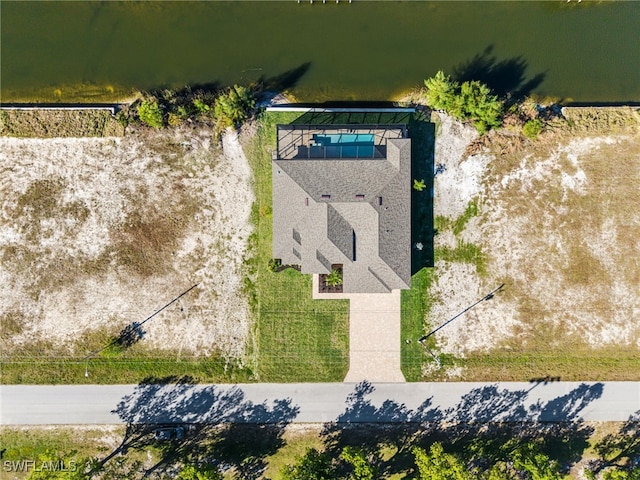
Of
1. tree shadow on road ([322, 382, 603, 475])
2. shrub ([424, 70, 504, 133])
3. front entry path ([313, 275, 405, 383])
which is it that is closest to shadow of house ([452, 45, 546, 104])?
shrub ([424, 70, 504, 133])

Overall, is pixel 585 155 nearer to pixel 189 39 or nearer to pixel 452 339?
pixel 452 339

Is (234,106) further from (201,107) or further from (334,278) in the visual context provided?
(334,278)

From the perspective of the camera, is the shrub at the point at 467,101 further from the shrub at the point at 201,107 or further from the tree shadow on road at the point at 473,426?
Answer: the tree shadow on road at the point at 473,426

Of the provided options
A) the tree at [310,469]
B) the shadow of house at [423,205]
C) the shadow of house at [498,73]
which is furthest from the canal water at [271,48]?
the tree at [310,469]

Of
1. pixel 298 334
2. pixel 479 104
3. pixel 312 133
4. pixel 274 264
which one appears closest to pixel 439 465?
pixel 298 334

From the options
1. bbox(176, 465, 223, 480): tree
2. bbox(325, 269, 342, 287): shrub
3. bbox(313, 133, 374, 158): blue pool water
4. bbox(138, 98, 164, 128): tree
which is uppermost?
bbox(138, 98, 164, 128): tree

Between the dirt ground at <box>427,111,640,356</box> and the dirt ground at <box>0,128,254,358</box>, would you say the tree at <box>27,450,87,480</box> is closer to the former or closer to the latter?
the dirt ground at <box>0,128,254,358</box>
